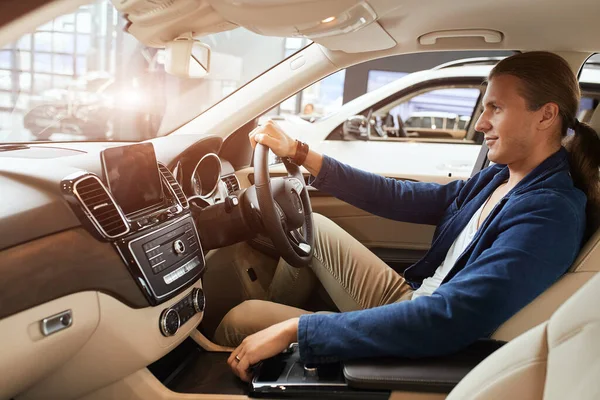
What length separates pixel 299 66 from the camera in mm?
2186

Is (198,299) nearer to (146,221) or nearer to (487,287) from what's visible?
(146,221)

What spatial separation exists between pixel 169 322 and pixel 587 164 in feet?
3.84

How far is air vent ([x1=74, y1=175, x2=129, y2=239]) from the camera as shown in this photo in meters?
1.28

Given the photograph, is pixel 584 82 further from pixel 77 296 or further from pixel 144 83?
pixel 144 83

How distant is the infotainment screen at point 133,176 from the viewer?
141cm

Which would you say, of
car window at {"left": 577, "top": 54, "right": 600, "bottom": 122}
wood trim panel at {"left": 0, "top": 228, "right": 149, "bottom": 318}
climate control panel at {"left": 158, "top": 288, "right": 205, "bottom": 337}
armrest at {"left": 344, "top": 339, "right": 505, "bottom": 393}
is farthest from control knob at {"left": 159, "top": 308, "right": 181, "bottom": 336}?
car window at {"left": 577, "top": 54, "right": 600, "bottom": 122}

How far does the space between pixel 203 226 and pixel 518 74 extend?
101cm

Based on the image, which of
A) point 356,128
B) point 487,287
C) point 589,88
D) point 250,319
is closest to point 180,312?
point 250,319

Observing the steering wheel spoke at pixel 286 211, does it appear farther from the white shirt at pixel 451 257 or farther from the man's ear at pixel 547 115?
the man's ear at pixel 547 115

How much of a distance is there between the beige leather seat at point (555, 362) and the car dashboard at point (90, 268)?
827mm

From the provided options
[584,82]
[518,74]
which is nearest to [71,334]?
[518,74]

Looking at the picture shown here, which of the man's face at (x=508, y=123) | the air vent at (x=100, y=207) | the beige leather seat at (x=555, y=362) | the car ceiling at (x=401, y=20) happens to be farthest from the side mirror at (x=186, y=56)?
the beige leather seat at (x=555, y=362)

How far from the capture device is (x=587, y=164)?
4.95 feet

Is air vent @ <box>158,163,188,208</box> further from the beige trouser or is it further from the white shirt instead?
the white shirt
